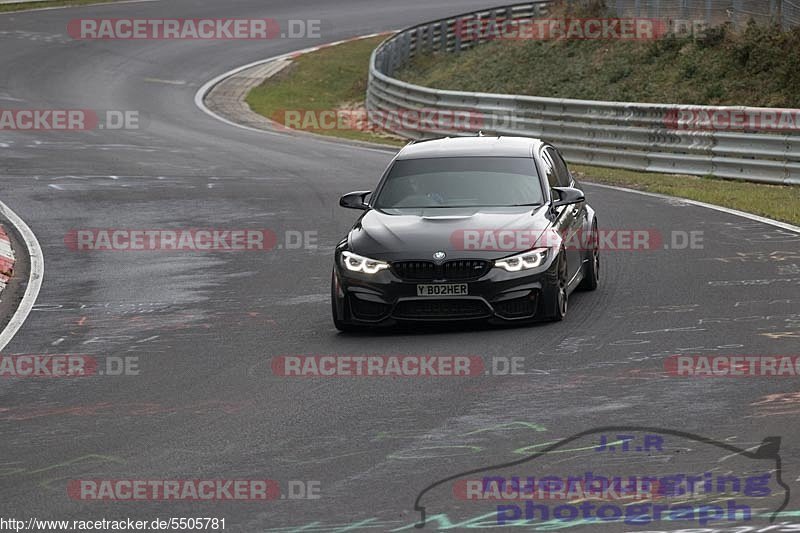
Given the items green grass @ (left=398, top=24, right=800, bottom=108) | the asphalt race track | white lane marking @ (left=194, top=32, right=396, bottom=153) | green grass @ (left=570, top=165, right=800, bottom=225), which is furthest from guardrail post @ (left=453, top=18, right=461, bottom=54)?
the asphalt race track

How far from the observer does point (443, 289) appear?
11594mm

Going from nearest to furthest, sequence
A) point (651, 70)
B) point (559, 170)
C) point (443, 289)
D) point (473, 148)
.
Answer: point (443, 289), point (473, 148), point (559, 170), point (651, 70)

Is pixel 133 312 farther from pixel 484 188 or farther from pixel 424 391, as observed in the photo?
pixel 424 391

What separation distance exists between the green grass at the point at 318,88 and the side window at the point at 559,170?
19.7 metres

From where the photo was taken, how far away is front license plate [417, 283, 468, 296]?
38.0 ft

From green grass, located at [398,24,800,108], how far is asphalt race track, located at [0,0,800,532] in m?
10.1

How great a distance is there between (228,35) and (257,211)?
34449 mm

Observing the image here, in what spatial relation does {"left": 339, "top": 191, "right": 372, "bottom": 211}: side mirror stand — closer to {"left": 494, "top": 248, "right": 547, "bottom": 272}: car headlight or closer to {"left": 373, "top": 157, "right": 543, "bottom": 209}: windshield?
{"left": 373, "top": 157, "right": 543, "bottom": 209}: windshield

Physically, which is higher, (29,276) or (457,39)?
(29,276)

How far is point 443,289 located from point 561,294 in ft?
3.44

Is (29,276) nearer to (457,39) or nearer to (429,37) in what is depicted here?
(429,37)

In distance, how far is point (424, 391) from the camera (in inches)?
382

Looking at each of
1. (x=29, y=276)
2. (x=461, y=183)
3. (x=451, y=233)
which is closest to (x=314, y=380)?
(x=451, y=233)

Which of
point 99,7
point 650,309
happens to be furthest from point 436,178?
point 99,7
